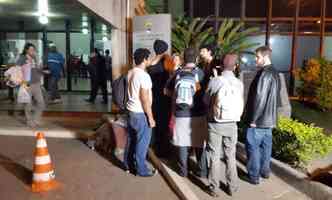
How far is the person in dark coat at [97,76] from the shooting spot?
1166cm

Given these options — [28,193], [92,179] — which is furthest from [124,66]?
[28,193]

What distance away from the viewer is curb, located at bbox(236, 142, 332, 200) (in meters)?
4.73

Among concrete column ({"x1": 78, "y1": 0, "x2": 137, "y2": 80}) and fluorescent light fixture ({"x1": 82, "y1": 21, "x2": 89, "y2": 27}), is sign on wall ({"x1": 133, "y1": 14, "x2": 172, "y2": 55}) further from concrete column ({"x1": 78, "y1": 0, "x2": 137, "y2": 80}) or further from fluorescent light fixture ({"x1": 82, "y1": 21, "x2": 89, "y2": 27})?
fluorescent light fixture ({"x1": 82, "y1": 21, "x2": 89, "y2": 27})

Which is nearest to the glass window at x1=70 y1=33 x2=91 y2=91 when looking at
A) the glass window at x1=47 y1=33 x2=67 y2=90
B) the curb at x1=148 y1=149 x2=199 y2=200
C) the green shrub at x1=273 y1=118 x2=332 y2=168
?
the glass window at x1=47 y1=33 x2=67 y2=90

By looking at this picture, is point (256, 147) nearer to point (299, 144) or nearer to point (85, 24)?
point (299, 144)

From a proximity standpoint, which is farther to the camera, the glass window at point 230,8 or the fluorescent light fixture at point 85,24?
the fluorescent light fixture at point 85,24

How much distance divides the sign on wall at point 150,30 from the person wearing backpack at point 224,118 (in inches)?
111

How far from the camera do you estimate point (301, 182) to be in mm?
5035

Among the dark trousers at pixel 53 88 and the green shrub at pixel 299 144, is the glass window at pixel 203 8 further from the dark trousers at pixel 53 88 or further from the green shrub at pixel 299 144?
the green shrub at pixel 299 144

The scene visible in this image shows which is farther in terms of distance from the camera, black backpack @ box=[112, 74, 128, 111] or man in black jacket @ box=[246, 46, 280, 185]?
black backpack @ box=[112, 74, 128, 111]

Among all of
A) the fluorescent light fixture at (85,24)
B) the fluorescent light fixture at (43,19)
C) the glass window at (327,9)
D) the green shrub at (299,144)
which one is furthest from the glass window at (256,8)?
the fluorescent light fixture at (43,19)

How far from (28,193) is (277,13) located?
9.77m

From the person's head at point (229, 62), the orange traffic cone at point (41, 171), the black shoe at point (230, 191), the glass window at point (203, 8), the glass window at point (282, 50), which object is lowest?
the black shoe at point (230, 191)

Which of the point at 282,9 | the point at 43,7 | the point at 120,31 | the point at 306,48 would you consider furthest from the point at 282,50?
the point at 43,7
